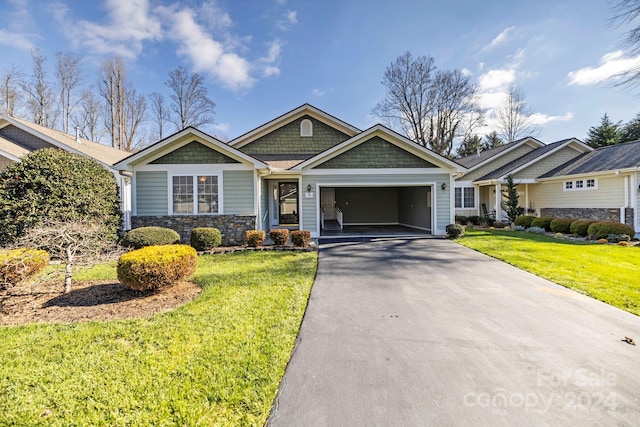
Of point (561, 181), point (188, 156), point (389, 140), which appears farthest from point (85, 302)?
point (561, 181)

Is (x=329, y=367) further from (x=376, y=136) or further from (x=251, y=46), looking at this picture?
(x=251, y=46)

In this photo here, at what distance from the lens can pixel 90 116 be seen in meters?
26.0

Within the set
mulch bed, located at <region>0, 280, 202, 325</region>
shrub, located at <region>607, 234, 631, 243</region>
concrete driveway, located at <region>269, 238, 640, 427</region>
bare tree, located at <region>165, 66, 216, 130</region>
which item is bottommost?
concrete driveway, located at <region>269, 238, 640, 427</region>

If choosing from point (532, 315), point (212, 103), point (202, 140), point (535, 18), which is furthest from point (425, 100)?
point (532, 315)

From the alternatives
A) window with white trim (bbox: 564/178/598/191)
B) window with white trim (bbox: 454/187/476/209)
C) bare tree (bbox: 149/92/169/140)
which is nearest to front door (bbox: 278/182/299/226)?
window with white trim (bbox: 454/187/476/209)

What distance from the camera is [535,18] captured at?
10.6m

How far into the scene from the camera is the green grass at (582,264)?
17.3 ft

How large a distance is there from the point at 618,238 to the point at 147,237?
17284 millimetres

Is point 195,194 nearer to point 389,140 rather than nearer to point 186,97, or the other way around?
point 389,140

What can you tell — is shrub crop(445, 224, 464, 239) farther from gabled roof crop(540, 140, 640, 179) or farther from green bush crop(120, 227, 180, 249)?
green bush crop(120, 227, 180, 249)

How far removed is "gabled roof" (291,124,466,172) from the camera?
463 inches

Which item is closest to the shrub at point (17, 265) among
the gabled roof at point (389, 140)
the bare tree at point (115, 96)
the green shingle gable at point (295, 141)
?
the gabled roof at point (389, 140)

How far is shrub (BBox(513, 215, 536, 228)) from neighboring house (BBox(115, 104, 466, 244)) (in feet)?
19.2

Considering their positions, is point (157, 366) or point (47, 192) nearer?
point (157, 366)
